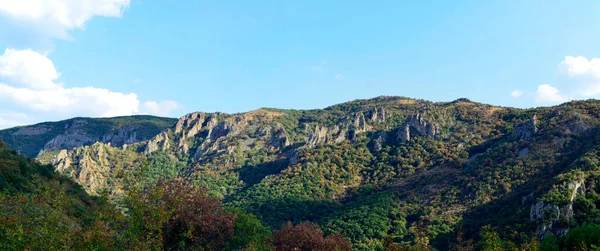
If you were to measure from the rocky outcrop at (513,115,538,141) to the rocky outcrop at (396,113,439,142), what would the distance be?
38.4 metres

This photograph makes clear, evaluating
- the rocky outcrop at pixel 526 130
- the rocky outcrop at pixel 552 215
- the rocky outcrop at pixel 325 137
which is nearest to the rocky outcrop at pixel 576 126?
the rocky outcrop at pixel 526 130

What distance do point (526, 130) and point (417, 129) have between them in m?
51.8

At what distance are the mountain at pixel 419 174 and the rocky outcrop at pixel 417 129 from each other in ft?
1.92

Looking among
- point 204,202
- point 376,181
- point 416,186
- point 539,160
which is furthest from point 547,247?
point 376,181

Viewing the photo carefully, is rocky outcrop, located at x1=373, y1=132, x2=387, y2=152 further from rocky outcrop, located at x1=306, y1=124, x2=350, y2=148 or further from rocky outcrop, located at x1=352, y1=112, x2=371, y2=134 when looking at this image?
rocky outcrop, located at x1=306, y1=124, x2=350, y2=148

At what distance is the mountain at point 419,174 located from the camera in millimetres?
71000

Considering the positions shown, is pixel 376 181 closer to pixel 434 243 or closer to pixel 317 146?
pixel 317 146

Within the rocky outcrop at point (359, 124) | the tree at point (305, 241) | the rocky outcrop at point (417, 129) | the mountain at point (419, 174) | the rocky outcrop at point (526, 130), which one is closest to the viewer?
the tree at point (305, 241)

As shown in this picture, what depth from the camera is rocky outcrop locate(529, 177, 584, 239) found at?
61.2 m

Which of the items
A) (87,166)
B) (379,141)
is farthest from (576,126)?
(87,166)

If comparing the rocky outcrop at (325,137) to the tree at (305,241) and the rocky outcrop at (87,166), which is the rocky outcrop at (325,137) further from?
the tree at (305,241)

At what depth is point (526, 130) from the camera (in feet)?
395

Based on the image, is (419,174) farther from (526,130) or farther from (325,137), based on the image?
(325,137)

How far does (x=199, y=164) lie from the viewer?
184500 millimetres
